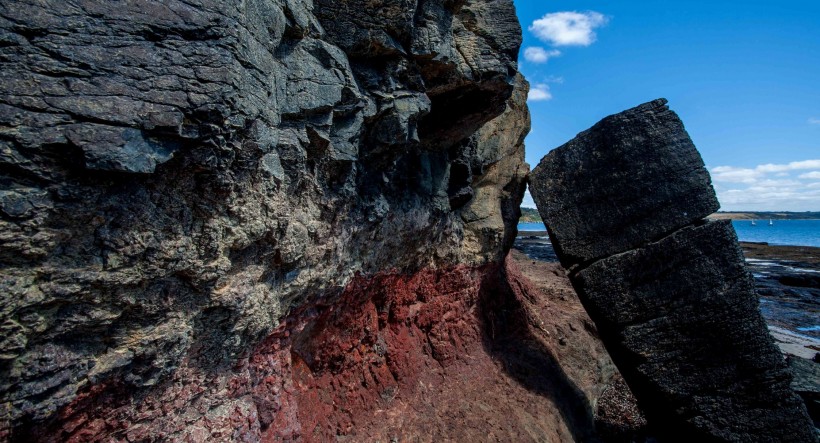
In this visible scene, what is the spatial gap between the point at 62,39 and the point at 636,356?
6.20 meters

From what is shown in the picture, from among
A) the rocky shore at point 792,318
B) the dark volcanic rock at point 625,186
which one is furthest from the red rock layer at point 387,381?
the dark volcanic rock at point 625,186

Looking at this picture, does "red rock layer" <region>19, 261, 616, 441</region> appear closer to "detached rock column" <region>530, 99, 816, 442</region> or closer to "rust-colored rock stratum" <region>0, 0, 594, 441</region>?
"rust-colored rock stratum" <region>0, 0, 594, 441</region>

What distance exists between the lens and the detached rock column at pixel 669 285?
5.04m

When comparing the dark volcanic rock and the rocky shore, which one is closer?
the dark volcanic rock

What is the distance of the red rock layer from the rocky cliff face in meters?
0.02

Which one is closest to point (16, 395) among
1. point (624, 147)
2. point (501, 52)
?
point (501, 52)

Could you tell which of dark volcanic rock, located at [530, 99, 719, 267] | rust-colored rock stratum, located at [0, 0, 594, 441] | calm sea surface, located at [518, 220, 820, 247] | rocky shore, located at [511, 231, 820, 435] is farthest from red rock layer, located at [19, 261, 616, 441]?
calm sea surface, located at [518, 220, 820, 247]

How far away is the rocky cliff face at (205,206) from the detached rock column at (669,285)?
227 centimetres

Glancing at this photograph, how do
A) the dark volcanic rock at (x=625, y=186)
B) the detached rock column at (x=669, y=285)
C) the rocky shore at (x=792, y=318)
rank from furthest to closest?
the rocky shore at (x=792, y=318), the dark volcanic rock at (x=625, y=186), the detached rock column at (x=669, y=285)

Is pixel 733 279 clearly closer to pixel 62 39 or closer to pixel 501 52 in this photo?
pixel 501 52

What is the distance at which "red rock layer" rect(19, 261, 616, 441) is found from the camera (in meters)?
2.51

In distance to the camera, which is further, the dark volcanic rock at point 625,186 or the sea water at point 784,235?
the sea water at point 784,235

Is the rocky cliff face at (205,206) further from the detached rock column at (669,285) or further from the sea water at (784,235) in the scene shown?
the sea water at (784,235)

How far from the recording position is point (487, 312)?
673 cm
